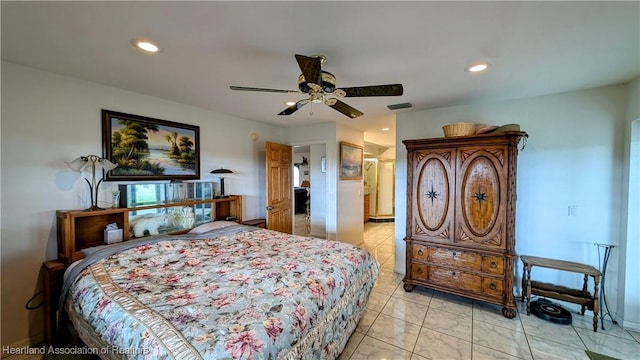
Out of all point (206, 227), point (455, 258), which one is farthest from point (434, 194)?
point (206, 227)

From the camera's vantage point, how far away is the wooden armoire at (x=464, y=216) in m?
2.60

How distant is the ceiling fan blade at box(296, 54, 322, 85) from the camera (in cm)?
149

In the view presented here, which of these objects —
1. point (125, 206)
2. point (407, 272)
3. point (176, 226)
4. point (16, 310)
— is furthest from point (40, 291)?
point (407, 272)

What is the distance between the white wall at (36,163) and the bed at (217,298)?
1.77ft

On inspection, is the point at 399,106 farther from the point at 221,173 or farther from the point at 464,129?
the point at 221,173

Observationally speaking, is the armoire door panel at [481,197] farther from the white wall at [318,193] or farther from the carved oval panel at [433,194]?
the white wall at [318,193]

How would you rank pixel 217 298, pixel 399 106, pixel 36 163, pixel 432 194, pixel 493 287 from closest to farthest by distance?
pixel 217 298, pixel 36 163, pixel 493 287, pixel 432 194, pixel 399 106

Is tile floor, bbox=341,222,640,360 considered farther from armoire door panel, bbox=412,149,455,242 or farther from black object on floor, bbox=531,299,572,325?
armoire door panel, bbox=412,149,455,242

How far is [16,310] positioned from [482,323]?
4.31m

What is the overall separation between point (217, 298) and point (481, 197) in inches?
110

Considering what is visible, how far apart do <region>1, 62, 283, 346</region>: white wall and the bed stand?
1.77 feet

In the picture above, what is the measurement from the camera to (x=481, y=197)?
107 inches

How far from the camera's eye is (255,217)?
440cm

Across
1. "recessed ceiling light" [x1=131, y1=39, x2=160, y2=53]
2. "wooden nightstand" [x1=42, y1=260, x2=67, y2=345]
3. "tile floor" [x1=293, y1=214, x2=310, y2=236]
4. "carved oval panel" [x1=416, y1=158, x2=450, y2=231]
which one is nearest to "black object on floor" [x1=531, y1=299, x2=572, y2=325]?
"carved oval panel" [x1=416, y1=158, x2=450, y2=231]
